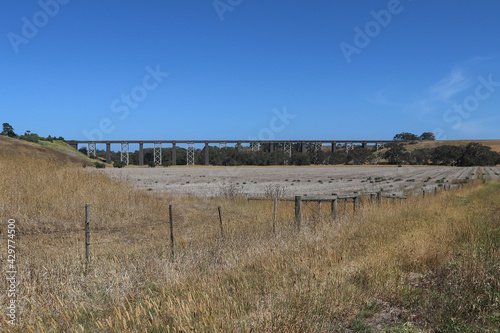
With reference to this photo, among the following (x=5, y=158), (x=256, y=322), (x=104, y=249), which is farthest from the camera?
(x=5, y=158)

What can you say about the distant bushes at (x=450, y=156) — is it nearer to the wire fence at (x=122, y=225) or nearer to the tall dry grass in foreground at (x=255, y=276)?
the wire fence at (x=122, y=225)

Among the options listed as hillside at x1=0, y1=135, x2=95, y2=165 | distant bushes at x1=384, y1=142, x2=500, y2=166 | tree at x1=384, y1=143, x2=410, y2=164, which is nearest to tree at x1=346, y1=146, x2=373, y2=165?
tree at x1=384, y1=143, x2=410, y2=164

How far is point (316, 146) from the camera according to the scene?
148 m

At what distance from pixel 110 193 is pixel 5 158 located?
521 cm

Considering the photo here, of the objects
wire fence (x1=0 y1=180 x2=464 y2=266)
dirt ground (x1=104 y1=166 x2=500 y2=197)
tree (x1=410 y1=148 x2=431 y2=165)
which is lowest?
dirt ground (x1=104 y1=166 x2=500 y2=197)

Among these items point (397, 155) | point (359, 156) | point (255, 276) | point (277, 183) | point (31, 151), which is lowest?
point (277, 183)

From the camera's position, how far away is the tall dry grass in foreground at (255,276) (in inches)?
141

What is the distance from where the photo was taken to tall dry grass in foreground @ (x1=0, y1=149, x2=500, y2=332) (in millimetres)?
3570

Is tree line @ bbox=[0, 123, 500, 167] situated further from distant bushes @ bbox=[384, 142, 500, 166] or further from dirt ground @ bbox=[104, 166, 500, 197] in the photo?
dirt ground @ bbox=[104, 166, 500, 197]

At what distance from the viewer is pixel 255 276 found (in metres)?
4.90

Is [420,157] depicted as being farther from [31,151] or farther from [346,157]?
[31,151]

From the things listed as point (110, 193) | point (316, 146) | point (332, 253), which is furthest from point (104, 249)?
point (316, 146)

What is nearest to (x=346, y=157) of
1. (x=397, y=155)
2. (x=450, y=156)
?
(x=397, y=155)

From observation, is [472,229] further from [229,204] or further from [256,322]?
[229,204]
